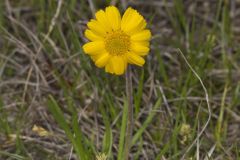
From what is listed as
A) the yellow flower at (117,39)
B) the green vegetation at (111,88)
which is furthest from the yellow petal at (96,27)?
the green vegetation at (111,88)

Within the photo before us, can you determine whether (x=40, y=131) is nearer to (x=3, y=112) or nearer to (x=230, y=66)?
(x=3, y=112)

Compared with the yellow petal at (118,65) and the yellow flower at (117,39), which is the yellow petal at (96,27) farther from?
the yellow petal at (118,65)

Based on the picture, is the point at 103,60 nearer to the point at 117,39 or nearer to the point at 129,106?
the point at 117,39

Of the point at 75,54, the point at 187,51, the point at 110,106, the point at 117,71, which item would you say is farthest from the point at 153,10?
the point at 117,71

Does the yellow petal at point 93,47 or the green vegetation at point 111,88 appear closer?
the yellow petal at point 93,47

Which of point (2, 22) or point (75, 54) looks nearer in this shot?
point (75, 54)

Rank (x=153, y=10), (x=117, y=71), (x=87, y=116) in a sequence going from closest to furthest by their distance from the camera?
(x=117, y=71) < (x=87, y=116) < (x=153, y=10)

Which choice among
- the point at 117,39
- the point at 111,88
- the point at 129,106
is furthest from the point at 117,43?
the point at 111,88

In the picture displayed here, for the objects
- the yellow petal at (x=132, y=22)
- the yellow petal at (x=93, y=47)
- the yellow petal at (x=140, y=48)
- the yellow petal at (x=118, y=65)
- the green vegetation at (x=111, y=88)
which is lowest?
the green vegetation at (x=111, y=88)
